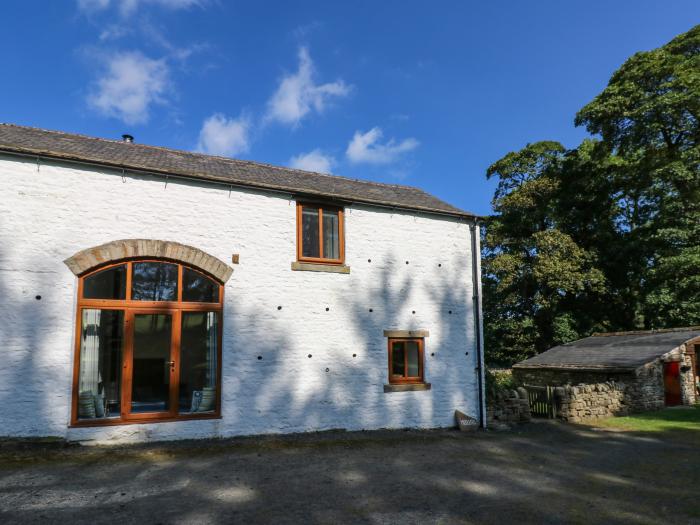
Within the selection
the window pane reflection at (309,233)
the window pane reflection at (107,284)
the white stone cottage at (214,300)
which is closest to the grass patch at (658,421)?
the white stone cottage at (214,300)

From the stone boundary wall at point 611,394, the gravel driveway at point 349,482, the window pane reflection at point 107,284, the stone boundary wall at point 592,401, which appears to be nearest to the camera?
the gravel driveway at point 349,482

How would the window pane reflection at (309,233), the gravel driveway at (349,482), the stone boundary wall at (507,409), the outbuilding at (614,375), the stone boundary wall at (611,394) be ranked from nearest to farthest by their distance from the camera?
the gravel driveway at (349,482), the window pane reflection at (309,233), the stone boundary wall at (507,409), the stone boundary wall at (611,394), the outbuilding at (614,375)

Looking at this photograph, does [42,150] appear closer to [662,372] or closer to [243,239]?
[243,239]

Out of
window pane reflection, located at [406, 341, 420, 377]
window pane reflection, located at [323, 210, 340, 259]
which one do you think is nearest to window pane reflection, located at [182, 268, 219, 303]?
window pane reflection, located at [323, 210, 340, 259]

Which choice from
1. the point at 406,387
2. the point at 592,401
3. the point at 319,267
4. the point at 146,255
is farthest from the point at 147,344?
the point at 592,401

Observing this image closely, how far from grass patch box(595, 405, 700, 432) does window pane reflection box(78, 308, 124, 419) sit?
39.3 feet

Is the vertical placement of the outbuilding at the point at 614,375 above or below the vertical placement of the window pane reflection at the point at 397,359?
below

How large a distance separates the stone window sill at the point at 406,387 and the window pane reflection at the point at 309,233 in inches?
132

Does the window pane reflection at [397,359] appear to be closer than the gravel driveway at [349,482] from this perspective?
No

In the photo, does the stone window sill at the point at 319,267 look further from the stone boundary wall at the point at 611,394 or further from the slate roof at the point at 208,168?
the stone boundary wall at the point at 611,394

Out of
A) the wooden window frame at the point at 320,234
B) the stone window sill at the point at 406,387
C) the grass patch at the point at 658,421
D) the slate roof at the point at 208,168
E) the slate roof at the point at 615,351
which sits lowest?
the grass patch at the point at 658,421

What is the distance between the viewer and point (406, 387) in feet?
35.8

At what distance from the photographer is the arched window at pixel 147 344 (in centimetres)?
848

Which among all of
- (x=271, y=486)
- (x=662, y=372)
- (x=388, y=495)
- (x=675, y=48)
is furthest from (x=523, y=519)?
(x=675, y=48)
